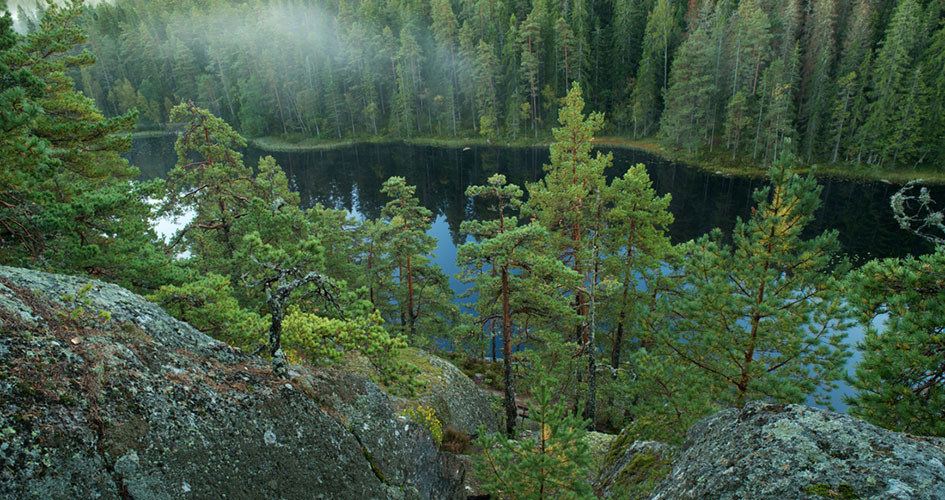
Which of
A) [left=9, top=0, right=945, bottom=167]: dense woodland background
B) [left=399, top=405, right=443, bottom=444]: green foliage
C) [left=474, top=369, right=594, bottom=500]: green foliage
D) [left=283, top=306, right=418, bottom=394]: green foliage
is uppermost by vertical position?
[left=9, top=0, right=945, bottom=167]: dense woodland background

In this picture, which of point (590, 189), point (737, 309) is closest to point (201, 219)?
point (590, 189)

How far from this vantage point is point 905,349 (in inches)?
304

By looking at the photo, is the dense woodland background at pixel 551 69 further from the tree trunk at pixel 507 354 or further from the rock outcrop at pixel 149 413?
the rock outcrop at pixel 149 413

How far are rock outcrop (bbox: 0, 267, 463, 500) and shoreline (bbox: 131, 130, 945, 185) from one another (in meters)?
43.8

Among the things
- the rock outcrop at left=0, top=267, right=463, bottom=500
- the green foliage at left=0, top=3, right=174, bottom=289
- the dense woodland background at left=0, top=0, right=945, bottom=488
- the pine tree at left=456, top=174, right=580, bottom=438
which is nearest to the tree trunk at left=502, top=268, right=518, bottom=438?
the pine tree at left=456, top=174, right=580, bottom=438

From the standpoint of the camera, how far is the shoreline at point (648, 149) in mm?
49656

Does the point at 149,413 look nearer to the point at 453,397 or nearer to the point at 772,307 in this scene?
the point at 772,307

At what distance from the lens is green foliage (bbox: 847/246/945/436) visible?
23.9ft

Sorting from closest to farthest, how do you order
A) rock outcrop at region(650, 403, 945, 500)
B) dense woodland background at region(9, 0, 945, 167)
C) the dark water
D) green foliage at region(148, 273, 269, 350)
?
1. rock outcrop at region(650, 403, 945, 500)
2. green foliage at region(148, 273, 269, 350)
3. the dark water
4. dense woodland background at region(9, 0, 945, 167)

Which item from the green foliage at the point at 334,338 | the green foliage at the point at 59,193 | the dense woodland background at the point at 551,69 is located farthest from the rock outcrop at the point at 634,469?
the dense woodland background at the point at 551,69

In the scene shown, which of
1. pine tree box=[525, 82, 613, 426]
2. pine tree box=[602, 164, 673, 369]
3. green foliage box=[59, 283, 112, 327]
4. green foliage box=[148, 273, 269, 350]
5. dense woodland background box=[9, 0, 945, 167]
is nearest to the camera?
green foliage box=[59, 283, 112, 327]

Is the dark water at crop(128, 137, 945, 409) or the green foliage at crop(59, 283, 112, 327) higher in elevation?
the green foliage at crop(59, 283, 112, 327)

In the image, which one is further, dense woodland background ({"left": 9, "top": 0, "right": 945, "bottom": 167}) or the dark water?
dense woodland background ({"left": 9, "top": 0, "right": 945, "bottom": 167})

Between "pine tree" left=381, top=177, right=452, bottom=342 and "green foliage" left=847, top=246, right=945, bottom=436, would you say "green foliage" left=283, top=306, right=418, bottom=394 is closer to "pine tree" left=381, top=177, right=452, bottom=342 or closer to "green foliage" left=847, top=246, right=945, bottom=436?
"green foliage" left=847, top=246, right=945, bottom=436
